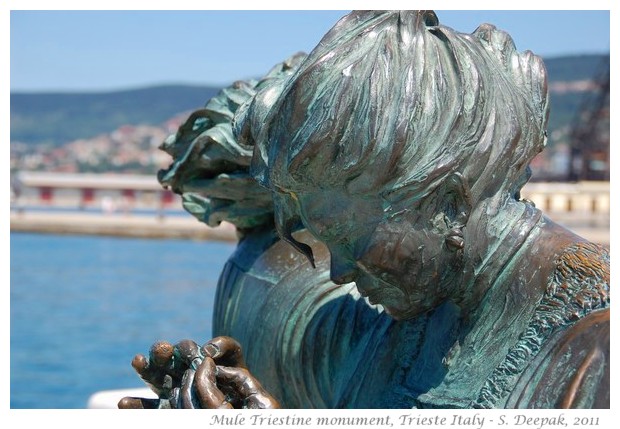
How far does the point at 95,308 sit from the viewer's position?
16.3 m

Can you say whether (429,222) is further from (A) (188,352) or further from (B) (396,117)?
(A) (188,352)

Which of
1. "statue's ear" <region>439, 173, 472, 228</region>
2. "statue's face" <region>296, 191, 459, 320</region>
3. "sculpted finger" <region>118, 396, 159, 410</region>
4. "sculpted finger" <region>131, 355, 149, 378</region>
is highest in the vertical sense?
"statue's ear" <region>439, 173, 472, 228</region>

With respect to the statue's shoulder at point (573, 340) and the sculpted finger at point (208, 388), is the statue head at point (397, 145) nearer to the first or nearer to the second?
the statue's shoulder at point (573, 340)

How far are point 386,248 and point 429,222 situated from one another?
0.06 m

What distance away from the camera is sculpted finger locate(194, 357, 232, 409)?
4.74 feet

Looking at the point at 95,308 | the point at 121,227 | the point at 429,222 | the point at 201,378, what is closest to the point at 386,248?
the point at 429,222

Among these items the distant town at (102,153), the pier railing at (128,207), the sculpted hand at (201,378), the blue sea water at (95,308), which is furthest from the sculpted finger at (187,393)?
the distant town at (102,153)

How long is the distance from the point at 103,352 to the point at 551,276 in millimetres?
10922

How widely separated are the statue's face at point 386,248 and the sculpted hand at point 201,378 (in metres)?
0.19

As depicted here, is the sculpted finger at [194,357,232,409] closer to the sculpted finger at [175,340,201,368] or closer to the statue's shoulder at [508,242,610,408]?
the sculpted finger at [175,340,201,368]

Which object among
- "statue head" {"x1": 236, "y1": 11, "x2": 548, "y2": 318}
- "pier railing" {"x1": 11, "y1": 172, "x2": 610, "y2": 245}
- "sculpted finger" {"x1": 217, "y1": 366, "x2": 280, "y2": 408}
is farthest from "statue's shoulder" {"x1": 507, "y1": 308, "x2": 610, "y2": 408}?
"pier railing" {"x1": 11, "y1": 172, "x2": 610, "y2": 245}

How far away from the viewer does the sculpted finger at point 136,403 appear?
1.56 meters
